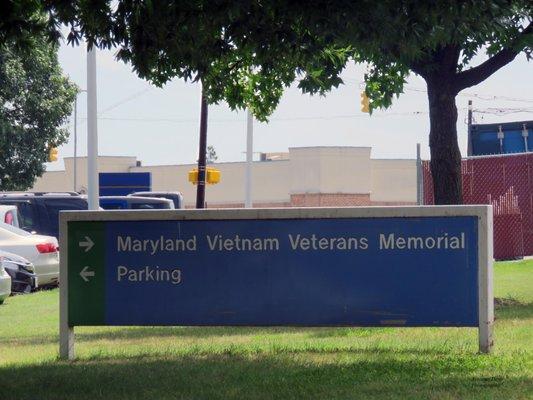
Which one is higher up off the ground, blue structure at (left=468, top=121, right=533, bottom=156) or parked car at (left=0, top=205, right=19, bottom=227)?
blue structure at (left=468, top=121, right=533, bottom=156)

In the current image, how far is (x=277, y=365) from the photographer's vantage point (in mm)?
9281

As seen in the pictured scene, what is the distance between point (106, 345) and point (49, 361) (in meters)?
1.83

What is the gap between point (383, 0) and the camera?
905cm

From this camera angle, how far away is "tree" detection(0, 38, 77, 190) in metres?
39.2

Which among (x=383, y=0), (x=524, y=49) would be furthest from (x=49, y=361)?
(x=524, y=49)

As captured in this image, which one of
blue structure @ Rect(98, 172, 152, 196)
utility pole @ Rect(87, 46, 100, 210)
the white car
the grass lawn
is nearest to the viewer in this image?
the grass lawn

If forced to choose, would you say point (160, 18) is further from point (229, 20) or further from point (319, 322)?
point (319, 322)

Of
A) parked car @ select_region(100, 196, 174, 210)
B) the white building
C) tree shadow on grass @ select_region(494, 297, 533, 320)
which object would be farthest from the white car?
the white building

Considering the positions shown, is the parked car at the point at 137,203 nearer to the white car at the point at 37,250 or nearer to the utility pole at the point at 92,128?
the utility pole at the point at 92,128

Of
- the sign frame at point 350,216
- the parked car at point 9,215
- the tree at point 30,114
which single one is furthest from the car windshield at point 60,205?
the sign frame at point 350,216

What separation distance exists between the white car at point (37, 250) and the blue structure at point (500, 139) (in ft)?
35.5

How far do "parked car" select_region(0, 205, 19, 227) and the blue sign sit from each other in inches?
700

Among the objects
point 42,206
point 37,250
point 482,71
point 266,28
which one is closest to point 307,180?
point 42,206

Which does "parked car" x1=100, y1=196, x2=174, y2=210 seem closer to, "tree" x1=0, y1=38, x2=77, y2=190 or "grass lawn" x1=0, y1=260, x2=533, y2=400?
"tree" x1=0, y1=38, x2=77, y2=190
